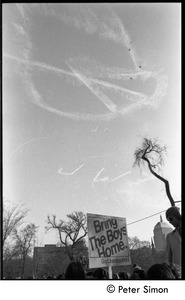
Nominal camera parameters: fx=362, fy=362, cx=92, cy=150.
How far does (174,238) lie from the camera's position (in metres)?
3.60

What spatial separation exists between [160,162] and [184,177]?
931 cm

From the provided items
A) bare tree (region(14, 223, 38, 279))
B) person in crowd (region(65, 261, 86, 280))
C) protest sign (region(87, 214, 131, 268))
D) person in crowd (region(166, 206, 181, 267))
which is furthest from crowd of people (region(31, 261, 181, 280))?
bare tree (region(14, 223, 38, 279))

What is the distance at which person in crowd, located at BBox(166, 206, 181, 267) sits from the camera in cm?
350

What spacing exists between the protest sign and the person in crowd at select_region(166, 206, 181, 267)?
1.01 m

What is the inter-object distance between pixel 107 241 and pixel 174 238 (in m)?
1.15

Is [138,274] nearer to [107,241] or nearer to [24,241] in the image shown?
[107,241]

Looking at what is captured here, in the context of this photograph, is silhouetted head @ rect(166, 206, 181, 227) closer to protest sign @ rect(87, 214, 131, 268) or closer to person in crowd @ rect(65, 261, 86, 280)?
person in crowd @ rect(65, 261, 86, 280)

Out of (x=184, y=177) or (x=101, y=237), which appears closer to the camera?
(x=184, y=177)

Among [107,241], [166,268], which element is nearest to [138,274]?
[166,268]

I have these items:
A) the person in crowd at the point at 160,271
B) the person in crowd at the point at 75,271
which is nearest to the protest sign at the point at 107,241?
the person in crowd at the point at 75,271

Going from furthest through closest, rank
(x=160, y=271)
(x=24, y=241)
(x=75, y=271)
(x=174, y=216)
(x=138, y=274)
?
(x=24, y=241) < (x=174, y=216) < (x=138, y=274) < (x=75, y=271) < (x=160, y=271)
